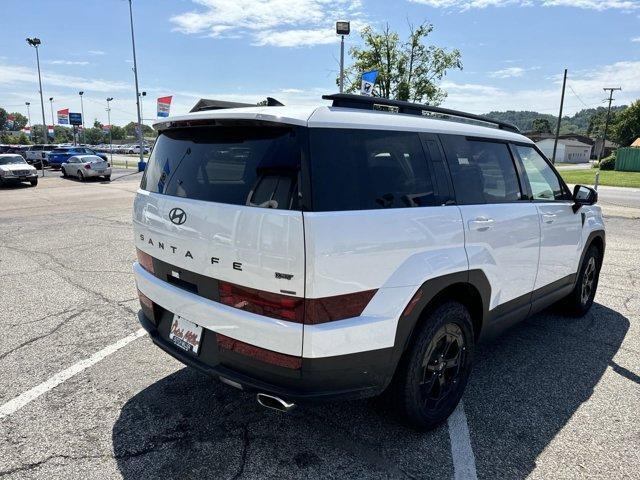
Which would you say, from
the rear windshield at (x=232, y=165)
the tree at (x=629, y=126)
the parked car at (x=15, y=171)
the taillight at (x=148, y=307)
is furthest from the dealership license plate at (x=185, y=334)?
the tree at (x=629, y=126)

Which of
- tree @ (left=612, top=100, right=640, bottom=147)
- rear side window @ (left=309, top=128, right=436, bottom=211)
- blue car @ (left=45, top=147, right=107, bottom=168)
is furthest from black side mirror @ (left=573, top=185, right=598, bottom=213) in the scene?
tree @ (left=612, top=100, right=640, bottom=147)

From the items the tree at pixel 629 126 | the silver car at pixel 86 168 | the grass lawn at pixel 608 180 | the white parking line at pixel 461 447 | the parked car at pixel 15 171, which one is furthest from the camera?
the tree at pixel 629 126

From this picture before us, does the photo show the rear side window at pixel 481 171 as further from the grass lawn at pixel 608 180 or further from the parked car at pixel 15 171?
the grass lawn at pixel 608 180

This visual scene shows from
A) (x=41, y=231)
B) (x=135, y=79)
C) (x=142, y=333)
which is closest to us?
(x=142, y=333)

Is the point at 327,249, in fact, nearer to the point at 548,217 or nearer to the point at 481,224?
the point at 481,224

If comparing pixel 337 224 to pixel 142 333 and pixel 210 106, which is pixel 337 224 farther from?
pixel 142 333

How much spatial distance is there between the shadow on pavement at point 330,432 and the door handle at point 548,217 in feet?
4.01

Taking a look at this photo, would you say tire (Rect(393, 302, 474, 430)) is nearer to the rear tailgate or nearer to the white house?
the rear tailgate

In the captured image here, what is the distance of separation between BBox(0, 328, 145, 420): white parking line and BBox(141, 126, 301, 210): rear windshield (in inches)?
65.2

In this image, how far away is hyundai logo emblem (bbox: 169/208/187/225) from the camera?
2.53 m

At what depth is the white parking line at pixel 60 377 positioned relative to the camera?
9.86ft

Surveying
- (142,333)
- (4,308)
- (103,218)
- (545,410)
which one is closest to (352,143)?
(545,410)

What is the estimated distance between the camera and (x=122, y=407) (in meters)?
3.01

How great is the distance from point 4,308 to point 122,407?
2.81 m
